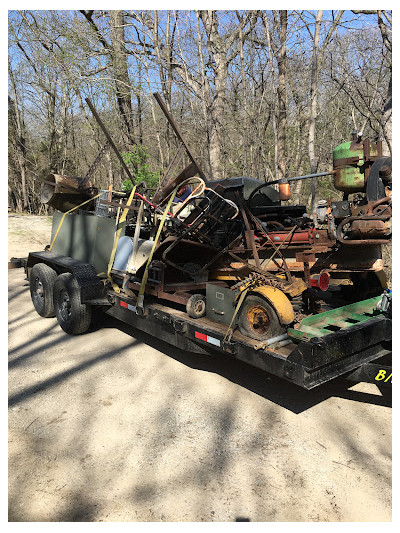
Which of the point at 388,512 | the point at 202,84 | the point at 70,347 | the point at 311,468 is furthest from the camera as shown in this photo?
the point at 202,84

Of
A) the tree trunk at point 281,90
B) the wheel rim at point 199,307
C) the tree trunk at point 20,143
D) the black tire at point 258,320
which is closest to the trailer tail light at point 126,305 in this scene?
the wheel rim at point 199,307

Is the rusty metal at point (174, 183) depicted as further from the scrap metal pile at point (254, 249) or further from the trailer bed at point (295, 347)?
the trailer bed at point (295, 347)

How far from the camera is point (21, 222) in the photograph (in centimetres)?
1817

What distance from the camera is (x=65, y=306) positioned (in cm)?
557

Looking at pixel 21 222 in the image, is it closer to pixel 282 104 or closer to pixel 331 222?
pixel 282 104

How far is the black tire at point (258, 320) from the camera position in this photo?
3354 mm

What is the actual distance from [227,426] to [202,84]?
12.8 meters

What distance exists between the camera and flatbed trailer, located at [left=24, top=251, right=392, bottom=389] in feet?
9.51

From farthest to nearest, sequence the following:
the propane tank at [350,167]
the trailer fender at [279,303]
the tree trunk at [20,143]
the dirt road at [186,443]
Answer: the tree trunk at [20,143], the propane tank at [350,167], the trailer fender at [279,303], the dirt road at [186,443]

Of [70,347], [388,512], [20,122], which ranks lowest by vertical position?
[388,512]

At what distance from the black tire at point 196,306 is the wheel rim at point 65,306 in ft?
7.31

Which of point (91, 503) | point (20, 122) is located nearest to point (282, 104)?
point (91, 503)

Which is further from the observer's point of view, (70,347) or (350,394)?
(70,347)

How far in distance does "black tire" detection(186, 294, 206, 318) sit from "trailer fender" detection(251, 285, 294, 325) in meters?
0.84
